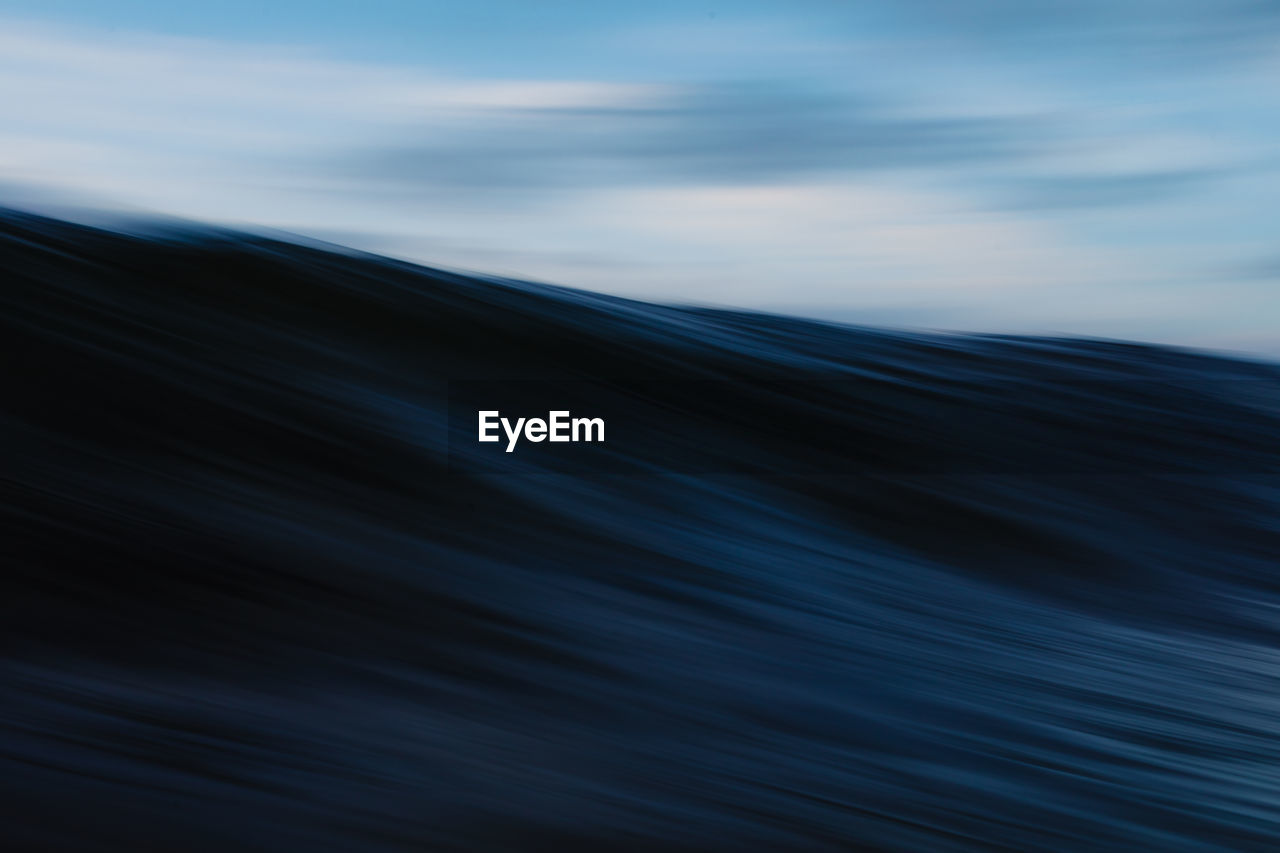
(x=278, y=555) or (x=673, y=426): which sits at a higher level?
(x=673, y=426)

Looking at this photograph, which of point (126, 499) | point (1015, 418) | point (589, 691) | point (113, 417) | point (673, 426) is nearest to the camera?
point (589, 691)

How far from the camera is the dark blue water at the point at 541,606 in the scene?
165 cm

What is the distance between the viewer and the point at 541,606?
2.64 meters

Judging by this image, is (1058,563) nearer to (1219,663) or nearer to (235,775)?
(1219,663)

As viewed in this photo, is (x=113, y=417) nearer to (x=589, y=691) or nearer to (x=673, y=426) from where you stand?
(x=589, y=691)

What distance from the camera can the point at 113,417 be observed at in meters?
3.40

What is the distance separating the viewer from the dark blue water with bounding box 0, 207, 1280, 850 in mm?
1653

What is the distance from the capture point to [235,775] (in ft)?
5.15

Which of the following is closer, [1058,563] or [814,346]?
[1058,563]

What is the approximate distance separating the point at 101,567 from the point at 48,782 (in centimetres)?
97

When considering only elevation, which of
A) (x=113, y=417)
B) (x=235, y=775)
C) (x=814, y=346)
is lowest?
(x=235, y=775)

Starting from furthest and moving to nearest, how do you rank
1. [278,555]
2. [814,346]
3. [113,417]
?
[814,346], [113,417], [278,555]

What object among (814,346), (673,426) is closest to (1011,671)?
(673,426)

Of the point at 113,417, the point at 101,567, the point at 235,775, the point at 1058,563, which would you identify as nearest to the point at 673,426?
the point at 1058,563
